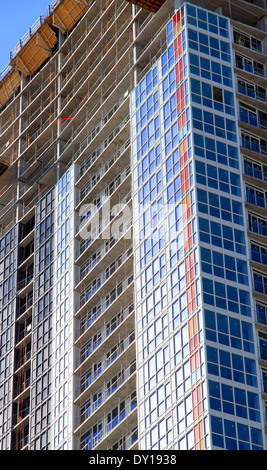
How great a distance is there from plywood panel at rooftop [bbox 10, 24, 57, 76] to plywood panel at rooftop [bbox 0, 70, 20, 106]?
7.68 ft

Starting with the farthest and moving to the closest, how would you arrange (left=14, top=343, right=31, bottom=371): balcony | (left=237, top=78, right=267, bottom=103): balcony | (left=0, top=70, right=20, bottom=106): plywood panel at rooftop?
(left=0, top=70, right=20, bottom=106): plywood panel at rooftop, (left=14, top=343, right=31, bottom=371): balcony, (left=237, top=78, right=267, bottom=103): balcony

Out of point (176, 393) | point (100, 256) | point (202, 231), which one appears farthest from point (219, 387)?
point (100, 256)

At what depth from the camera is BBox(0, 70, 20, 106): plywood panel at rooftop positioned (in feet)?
442

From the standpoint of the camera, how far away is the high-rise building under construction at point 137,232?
264ft

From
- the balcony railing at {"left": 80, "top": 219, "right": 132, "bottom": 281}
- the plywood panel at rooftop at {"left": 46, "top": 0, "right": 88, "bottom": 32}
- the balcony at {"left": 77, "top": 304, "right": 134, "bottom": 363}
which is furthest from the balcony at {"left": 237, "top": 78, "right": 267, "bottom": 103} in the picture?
the plywood panel at rooftop at {"left": 46, "top": 0, "right": 88, "bottom": 32}

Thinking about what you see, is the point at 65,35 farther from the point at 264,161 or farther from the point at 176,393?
the point at 176,393

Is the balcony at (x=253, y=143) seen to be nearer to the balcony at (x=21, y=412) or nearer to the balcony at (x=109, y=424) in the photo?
the balcony at (x=109, y=424)

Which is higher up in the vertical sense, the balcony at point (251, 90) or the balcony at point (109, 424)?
the balcony at point (251, 90)

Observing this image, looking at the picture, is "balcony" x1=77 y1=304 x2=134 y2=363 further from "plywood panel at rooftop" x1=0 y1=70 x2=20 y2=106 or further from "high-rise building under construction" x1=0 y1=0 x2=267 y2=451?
"plywood panel at rooftop" x1=0 y1=70 x2=20 y2=106

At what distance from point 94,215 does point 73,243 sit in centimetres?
474

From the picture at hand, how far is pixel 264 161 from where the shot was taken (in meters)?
91.6

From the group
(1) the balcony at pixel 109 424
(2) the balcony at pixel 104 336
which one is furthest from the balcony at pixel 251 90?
(1) the balcony at pixel 109 424

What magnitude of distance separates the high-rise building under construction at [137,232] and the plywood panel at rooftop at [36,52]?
0.59 feet

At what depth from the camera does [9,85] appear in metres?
136
